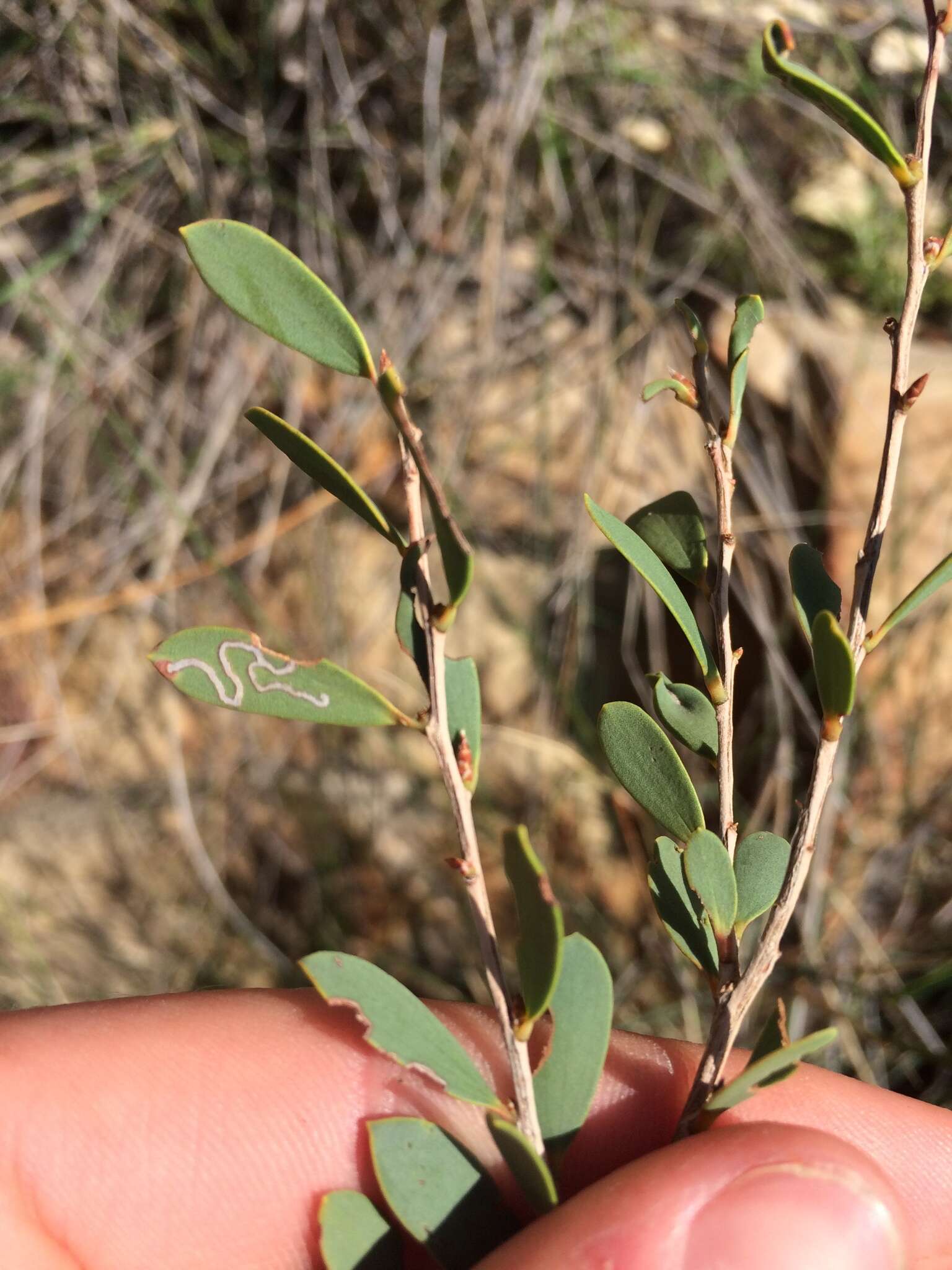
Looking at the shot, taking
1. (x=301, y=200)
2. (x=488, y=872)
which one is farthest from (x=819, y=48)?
(x=488, y=872)

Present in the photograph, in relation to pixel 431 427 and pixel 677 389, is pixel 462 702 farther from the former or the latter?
pixel 431 427

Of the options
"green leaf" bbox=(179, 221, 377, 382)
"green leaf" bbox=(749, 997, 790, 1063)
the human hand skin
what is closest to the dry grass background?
the human hand skin

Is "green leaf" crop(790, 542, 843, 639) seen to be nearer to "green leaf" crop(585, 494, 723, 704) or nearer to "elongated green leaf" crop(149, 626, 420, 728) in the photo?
"green leaf" crop(585, 494, 723, 704)

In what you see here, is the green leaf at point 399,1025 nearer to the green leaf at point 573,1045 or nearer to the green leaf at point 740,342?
the green leaf at point 573,1045

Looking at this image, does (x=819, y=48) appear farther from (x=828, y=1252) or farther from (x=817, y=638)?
(x=828, y=1252)

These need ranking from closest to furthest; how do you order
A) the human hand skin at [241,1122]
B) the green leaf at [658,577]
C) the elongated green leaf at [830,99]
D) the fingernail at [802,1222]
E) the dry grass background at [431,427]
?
the elongated green leaf at [830,99] → the green leaf at [658,577] → the fingernail at [802,1222] → the human hand skin at [241,1122] → the dry grass background at [431,427]

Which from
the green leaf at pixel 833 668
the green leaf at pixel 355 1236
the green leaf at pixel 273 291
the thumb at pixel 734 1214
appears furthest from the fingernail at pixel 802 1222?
the green leaf at pixel 273 291
